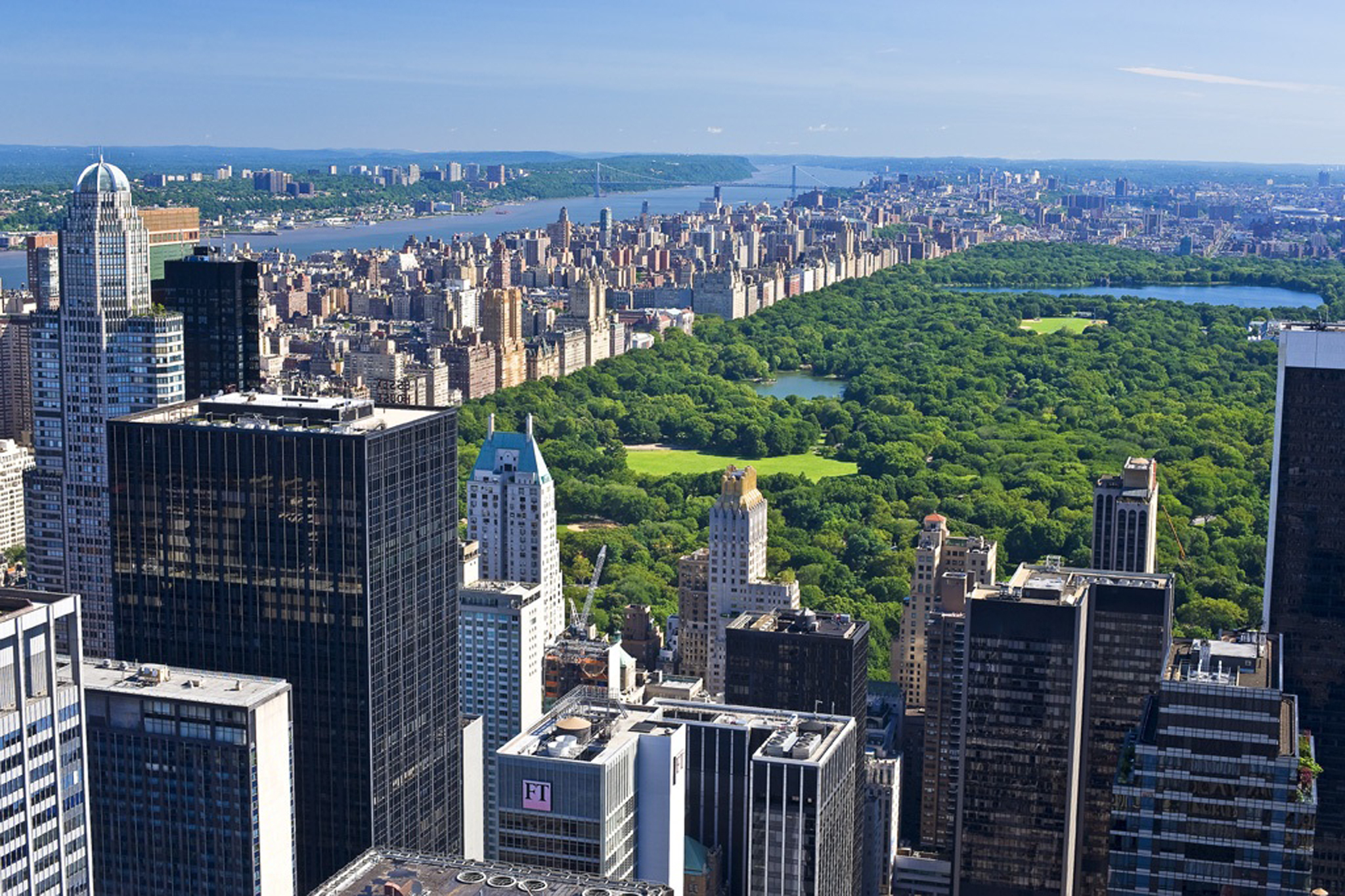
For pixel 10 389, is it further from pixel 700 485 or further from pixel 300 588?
pixel 300 588

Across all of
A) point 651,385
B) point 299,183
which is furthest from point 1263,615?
point 299,183

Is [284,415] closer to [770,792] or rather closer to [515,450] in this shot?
[770,792]

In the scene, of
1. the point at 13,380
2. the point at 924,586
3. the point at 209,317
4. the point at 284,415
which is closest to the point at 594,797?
the point at 284,415

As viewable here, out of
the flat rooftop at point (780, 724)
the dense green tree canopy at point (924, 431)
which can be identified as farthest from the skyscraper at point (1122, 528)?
the flat rooftop at point (780, 724)

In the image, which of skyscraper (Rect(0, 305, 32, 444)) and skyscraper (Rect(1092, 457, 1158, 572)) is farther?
skyscraper (Rect(0, 305, 32, 444))

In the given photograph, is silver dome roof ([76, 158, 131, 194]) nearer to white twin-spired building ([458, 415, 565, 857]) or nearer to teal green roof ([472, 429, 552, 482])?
white twin-spired building ([458, 415, 565, 857])

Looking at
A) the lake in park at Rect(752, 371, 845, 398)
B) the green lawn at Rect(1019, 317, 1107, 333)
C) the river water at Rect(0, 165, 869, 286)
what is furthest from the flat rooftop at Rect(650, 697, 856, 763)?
the river water at Rect(0, 165, 869, 286)
